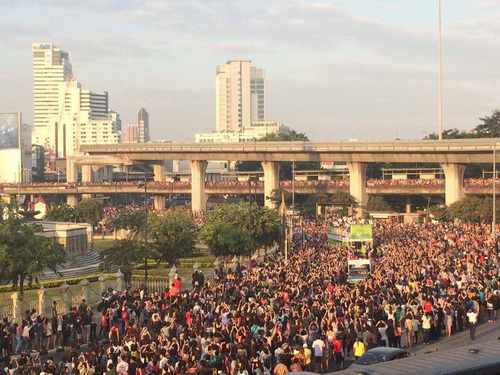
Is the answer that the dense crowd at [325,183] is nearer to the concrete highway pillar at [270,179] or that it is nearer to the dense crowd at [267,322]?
the concrete highway pillar at [270,179]

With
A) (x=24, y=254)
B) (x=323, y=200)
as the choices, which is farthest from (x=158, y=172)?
(x=24, y=254)

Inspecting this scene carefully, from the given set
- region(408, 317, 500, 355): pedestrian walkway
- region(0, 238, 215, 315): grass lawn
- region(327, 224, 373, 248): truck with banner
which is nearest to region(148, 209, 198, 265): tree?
region(0, 238, 215, 315): grass lawn

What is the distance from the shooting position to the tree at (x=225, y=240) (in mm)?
55125

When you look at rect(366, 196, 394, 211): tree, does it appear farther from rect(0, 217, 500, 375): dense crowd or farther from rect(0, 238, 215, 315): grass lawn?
rect(0, 217, 500, 375): dense crowd

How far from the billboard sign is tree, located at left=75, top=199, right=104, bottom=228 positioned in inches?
2514

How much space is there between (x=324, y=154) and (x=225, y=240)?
156 ft

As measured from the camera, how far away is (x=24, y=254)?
1560 inches

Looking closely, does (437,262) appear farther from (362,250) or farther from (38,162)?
(38,162)

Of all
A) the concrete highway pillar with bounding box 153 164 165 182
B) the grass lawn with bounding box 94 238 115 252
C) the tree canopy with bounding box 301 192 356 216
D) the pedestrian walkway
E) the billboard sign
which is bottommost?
the pedestrian walkway

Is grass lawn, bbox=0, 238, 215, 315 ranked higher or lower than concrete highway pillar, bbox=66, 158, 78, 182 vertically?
lower

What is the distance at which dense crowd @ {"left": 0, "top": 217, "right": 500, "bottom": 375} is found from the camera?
21812mm

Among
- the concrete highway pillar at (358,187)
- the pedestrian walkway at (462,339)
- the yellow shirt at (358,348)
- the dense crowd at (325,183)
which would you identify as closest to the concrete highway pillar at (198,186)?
the dense crowd at (325,183)

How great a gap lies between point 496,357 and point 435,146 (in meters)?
76.2

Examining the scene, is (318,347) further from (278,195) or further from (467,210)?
(278,195)
